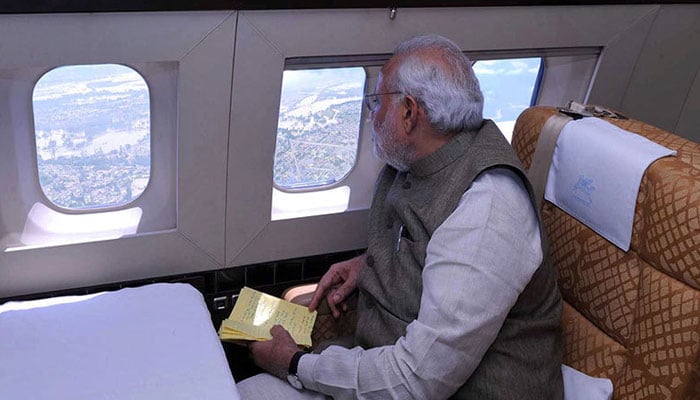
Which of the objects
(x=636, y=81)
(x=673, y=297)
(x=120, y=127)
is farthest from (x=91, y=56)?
(x=636, y=81)

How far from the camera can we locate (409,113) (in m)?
1.68

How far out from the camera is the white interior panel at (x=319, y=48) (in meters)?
1.88

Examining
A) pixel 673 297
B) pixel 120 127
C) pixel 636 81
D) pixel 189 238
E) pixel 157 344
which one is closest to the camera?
pixel 673 297

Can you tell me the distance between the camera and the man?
1.52 meters

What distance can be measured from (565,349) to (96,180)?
150cm

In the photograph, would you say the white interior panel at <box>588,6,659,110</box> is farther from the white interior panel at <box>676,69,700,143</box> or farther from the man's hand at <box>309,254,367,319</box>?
the man's hand at <box>309,254,367,319</box>

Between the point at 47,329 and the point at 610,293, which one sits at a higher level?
the point at 610,293

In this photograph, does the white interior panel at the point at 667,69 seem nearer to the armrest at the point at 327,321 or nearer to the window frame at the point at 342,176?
the window frame at the point at 342,176

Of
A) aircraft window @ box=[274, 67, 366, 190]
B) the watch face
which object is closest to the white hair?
aircraft window @ box=[274, 67, 366, 190]

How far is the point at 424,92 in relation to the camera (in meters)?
1.63

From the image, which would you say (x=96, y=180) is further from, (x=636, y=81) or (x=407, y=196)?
(x=636, y=81)

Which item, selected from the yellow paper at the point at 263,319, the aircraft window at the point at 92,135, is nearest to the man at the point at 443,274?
the yellow paper at the point at 263,319

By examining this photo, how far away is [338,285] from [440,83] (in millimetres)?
817

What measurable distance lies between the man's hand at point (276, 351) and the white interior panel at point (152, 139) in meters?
0.44
